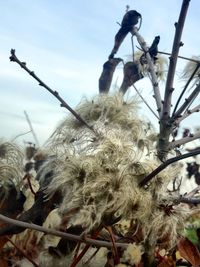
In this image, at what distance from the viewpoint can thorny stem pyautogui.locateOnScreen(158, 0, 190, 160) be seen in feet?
4.34

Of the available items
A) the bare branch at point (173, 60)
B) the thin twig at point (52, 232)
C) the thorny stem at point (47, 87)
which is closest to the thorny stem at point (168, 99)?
the bare branch at point (173, 60)

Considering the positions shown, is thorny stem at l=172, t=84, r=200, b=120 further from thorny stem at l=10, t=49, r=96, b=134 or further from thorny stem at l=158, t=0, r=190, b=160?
thorny stem at l=10, t=49, r=96, b=134

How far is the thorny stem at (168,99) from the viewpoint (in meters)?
1.32

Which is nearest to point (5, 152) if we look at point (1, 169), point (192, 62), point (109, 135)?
point (1, 169)

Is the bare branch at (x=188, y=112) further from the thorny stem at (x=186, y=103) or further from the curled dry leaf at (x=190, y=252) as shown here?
the curled dry leaf at (x=190, y=252)

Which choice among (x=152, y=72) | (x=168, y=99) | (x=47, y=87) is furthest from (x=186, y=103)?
(x=47, y=87)

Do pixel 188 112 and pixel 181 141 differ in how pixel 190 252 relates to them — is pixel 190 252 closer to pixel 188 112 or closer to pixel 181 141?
pixel 181 141

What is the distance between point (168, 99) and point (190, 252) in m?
0.44

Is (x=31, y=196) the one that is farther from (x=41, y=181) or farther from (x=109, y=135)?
(x=109, y=135)

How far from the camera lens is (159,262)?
114 centimetres

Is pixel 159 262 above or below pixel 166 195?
below

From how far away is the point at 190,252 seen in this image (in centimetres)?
114

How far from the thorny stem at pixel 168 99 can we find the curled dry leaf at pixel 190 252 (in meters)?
0.25

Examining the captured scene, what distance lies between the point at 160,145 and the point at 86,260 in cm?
36
